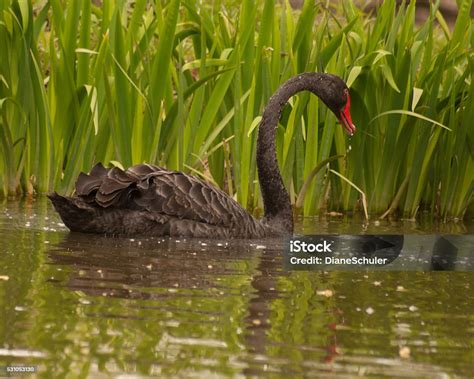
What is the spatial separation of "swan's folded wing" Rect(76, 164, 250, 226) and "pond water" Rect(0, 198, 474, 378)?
0.77 ft

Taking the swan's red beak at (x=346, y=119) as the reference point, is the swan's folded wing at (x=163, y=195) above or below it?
below

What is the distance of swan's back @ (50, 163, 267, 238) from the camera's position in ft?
21.9

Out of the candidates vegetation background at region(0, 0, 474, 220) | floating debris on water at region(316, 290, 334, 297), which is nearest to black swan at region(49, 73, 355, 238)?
vegetation background at region(0, 0, 474, 220)

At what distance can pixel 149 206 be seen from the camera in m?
6.80

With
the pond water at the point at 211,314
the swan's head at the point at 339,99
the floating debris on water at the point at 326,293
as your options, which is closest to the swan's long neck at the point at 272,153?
the swan's head at the point at 339,99

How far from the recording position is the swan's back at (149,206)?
6680 millimetres

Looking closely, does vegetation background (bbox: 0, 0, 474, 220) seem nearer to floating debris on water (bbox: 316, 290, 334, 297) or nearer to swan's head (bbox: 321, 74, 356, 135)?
swan's head (bbox: 321, 74, 356, 135)

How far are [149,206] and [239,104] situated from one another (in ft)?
3.95

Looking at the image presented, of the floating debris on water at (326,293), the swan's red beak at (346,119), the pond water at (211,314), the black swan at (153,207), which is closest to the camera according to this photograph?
the pond water at (211,314)

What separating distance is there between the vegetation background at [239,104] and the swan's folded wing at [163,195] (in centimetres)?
70

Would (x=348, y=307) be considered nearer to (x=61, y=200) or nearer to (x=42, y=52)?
(x=61, y=200)

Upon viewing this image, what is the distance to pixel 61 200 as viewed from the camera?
6605 millimetres

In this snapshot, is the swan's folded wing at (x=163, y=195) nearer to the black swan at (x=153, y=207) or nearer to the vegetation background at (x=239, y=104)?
the black swan at (x=153, y=207)

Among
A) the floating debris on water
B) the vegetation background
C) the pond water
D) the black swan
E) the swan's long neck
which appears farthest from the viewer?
the vegetation background
